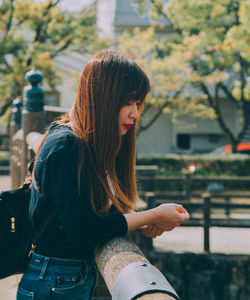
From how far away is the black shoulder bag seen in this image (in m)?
1.70

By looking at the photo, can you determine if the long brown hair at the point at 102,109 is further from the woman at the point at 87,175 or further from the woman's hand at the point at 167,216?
the woman's hand at the point at 167,216

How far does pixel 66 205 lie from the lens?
143 cm

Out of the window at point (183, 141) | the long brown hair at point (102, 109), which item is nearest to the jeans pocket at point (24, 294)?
the long brown hair at point (102, 109)

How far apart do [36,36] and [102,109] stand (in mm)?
16302

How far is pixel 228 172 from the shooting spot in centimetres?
1584

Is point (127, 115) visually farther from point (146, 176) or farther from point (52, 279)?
point (146, 176)

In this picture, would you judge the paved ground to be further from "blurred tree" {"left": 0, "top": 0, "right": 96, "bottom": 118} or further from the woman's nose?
"blurred tree" {"left": 0, "top": 0, "right": 96, "bottom": 118}

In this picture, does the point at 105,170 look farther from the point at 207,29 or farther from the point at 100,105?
the point at 207,29

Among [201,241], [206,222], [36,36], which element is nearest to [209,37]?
[36,36]

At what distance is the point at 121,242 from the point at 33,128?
2972mm

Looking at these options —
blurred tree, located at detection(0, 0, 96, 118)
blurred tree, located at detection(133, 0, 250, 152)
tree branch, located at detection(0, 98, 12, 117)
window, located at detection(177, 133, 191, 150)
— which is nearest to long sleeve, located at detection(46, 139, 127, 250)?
blurred tree, located at detection(133, 0, 250, 152)

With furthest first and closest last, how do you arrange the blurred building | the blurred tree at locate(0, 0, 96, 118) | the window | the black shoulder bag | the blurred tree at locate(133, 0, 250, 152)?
the window < the blurred building < the blurred tree at locate(0, 0, 96, 118) < the blurred tree at locate(133, 0, 250, 152) < the black shoulder bag

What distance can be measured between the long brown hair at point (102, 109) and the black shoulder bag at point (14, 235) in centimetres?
36

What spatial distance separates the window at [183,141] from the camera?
26.6 m
